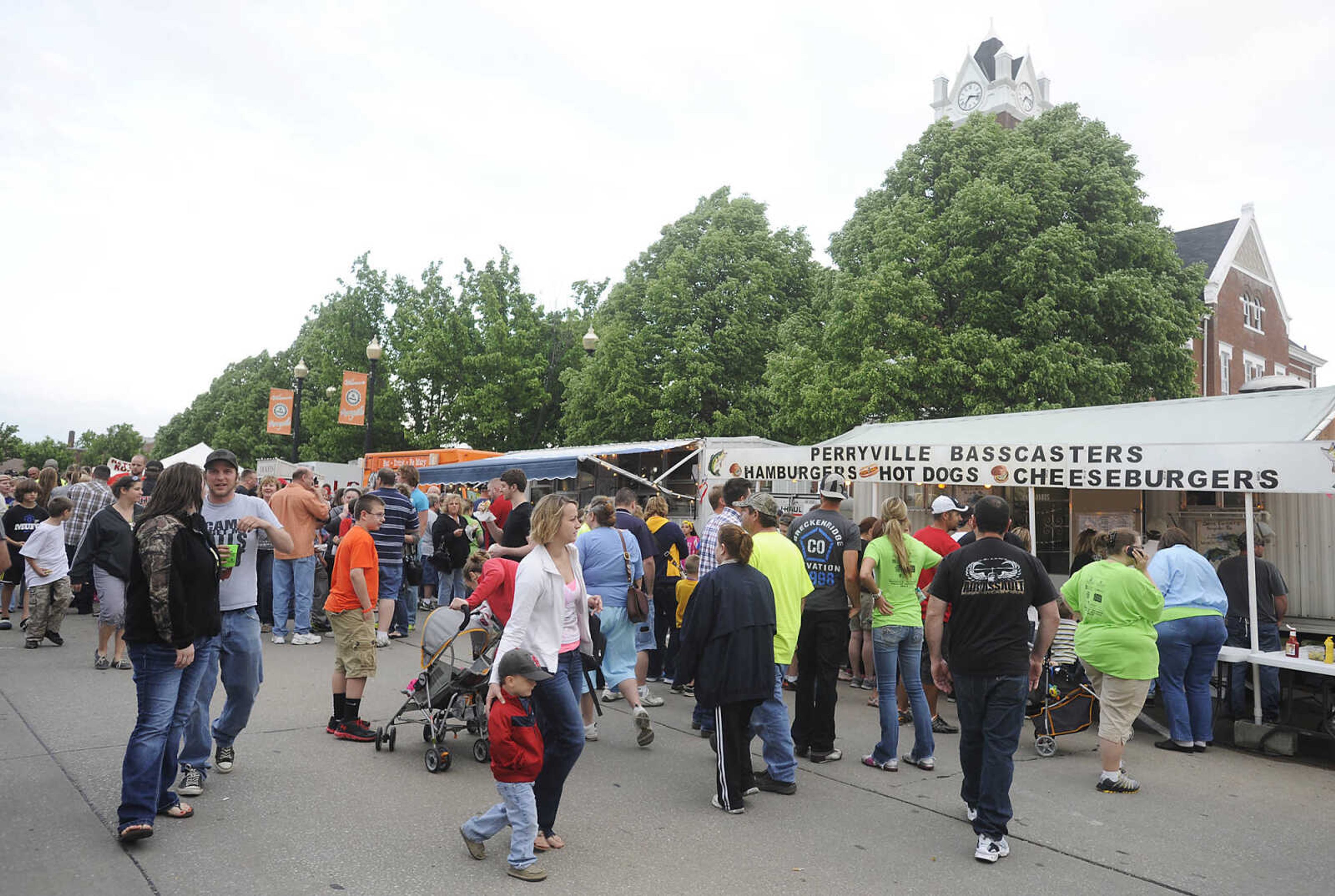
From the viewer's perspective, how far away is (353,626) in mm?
6523

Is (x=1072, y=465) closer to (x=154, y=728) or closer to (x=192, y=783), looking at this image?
(x=192, y=783)

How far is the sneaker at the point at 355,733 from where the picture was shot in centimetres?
659

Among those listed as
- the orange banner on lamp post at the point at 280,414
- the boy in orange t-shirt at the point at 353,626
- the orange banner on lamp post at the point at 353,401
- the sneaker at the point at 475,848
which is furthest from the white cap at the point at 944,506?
the orange banner on lamp post at the point at 280,414

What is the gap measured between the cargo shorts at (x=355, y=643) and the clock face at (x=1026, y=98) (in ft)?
159

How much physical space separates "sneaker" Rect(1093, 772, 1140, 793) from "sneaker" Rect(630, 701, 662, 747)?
3.11 m

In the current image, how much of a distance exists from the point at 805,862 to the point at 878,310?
64.1ft

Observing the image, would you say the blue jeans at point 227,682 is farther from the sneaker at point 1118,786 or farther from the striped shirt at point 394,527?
the sneaker at point 1118,786

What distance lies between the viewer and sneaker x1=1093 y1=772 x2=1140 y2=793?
20.0 feet

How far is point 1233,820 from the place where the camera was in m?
5.58

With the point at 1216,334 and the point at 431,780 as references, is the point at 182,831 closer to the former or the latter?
the point at 431,780

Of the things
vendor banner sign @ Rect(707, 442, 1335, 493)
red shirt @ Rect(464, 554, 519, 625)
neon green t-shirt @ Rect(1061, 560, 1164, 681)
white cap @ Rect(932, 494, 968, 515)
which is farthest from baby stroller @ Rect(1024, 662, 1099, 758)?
red shirt @ Rect(464, 554, 519, 625)

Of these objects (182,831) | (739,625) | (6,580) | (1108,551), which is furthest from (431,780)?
(6,580)

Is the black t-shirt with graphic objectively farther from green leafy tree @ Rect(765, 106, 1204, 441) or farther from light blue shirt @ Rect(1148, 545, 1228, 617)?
green leafy tree @ Rect(765, 106, 1204, 441)

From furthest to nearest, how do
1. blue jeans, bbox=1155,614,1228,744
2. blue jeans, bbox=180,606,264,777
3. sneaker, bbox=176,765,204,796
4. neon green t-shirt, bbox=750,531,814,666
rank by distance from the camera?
blue jeans, bbox=1155,614,1228,744 → neon green t-shirt, bbox=750,531,814,666 → sneaker, bbox=176,765,204,796 → blue jeans, bbox=180,606,264,777
